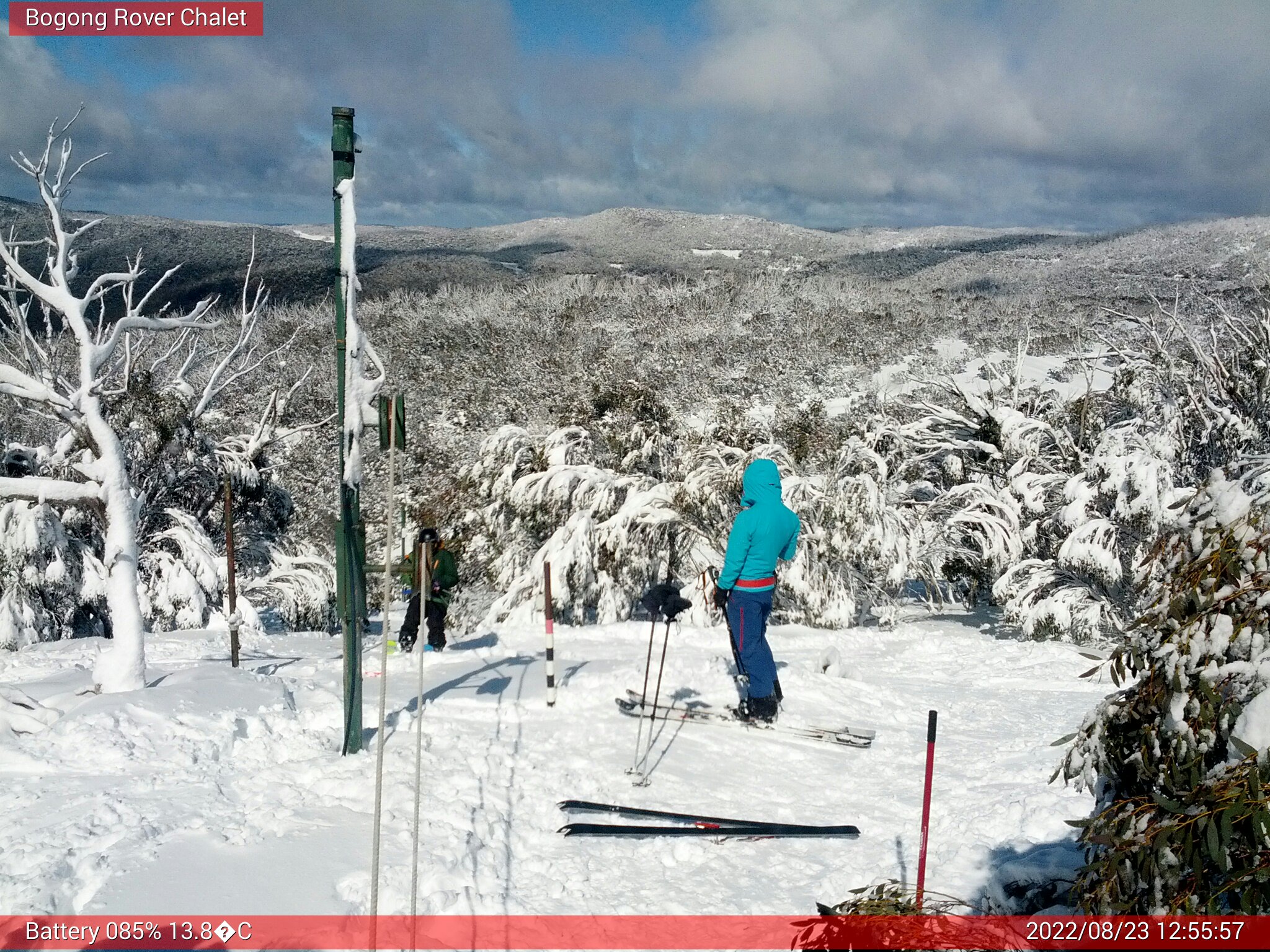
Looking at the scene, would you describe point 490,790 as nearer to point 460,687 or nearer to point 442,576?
point 460,687

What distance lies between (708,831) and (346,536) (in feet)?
8.80

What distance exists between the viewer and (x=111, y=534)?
6.98 m

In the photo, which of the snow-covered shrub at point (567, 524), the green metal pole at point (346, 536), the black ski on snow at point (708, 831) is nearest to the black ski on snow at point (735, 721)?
the black ski on snow at point (708, 831)

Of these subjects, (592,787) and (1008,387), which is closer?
(592,787)

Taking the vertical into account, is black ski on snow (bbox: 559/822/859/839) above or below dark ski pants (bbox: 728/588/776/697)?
below

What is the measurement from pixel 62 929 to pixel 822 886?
3.27m

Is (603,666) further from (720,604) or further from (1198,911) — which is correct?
(1198,911)

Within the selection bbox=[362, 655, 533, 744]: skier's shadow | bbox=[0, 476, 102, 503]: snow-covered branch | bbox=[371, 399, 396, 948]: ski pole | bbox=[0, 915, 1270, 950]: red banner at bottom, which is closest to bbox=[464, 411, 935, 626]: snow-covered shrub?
bbox=[362, 655, 533, 744]: skier's shadow

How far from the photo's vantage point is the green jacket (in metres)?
8.91

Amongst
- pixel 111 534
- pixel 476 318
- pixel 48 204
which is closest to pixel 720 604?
pixel 111 534

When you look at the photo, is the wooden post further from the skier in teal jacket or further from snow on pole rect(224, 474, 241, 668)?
the skier in teal jacket

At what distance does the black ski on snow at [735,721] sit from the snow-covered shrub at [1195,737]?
375 cm

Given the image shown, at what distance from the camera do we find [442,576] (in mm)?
9078

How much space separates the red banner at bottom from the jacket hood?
3.20 meters
